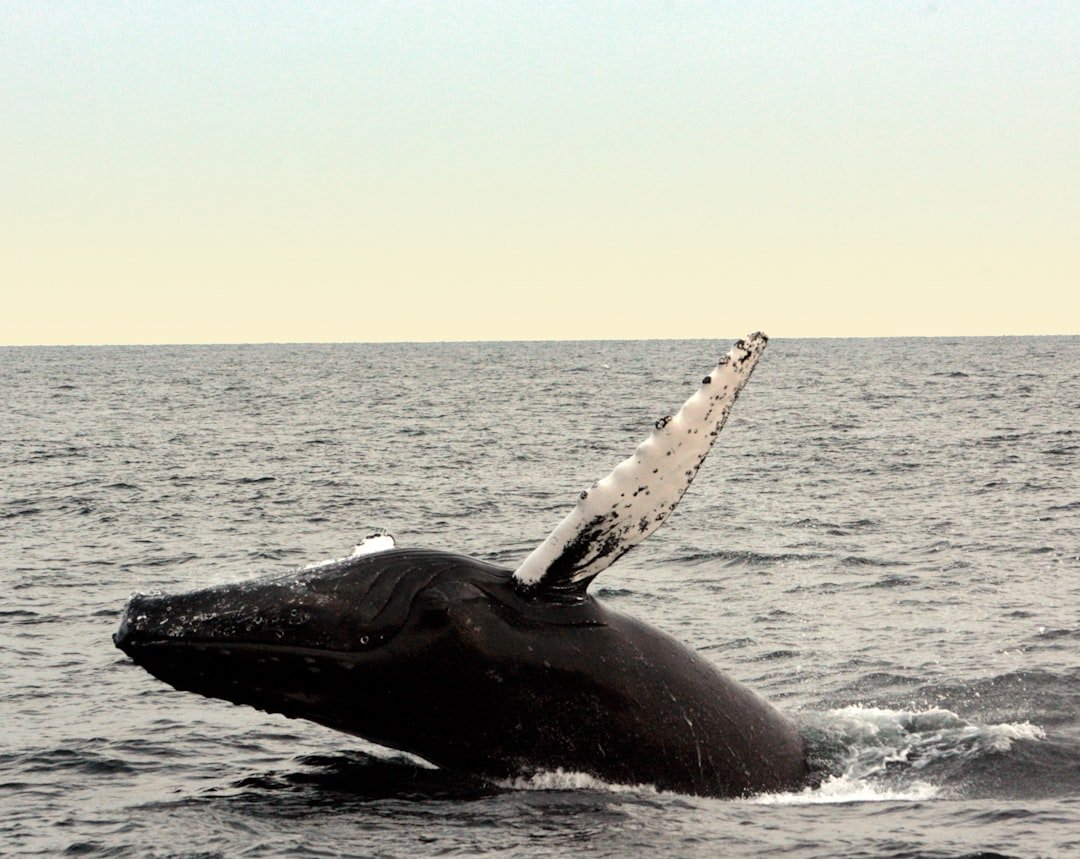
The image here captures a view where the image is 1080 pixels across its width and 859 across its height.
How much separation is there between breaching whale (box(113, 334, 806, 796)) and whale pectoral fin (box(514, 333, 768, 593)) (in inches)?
7.5

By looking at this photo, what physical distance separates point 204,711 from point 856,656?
20.6ft

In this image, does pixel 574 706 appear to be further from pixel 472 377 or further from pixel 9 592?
pixel 472 377

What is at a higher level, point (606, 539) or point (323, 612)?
point (606, 539)

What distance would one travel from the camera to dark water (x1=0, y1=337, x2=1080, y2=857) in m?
7.86

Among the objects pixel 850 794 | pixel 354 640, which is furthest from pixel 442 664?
pixel 850 794

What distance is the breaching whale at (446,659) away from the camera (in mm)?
7383

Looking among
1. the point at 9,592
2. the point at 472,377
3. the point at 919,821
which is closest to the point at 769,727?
the point at 919,821

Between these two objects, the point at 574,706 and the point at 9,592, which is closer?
the point at 574,706

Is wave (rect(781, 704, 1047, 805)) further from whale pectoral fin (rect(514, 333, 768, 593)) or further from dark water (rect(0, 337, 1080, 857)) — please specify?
whale pectoral fin (rect(514, 333, 768, 593))

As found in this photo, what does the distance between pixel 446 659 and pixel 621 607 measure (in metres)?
9.84

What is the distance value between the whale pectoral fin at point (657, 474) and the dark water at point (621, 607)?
1719mm

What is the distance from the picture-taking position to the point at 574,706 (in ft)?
24.8

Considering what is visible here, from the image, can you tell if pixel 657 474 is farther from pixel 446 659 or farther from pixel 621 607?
pixel 621 607

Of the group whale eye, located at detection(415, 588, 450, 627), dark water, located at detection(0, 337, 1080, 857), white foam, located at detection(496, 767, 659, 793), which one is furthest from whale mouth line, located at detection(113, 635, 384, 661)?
white foam, located at detection(496, 767, 659, 793)
